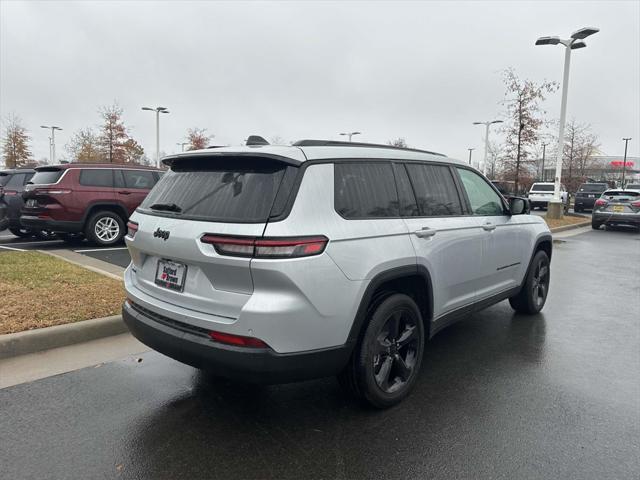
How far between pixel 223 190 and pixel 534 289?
171 inches

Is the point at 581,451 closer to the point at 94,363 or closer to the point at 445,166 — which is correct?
the point at 445,166

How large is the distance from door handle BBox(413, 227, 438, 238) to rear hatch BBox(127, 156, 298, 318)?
1.13 meters

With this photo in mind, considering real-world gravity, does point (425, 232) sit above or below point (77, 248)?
above

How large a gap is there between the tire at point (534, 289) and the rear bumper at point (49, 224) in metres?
8.14

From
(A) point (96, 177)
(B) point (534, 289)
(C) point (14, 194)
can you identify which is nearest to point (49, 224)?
(A) point (96, 177)

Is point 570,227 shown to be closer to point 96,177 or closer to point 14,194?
point 96,177

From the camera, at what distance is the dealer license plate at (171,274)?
3012mm

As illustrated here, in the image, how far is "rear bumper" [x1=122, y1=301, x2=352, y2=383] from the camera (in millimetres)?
2717

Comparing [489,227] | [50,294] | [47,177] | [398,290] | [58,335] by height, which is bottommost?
[58,335]

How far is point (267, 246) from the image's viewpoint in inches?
105

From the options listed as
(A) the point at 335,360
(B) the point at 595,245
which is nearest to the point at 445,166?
(A) the point at 335,360

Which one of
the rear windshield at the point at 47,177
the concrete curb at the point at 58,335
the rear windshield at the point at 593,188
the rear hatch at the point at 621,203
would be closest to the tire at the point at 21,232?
the rear windshield at the point at 47,177

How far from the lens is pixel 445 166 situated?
4.29 m

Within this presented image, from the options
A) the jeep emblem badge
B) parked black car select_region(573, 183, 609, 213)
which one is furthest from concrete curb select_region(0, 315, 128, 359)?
parked black car select_region(573, 183, 609, 213)
